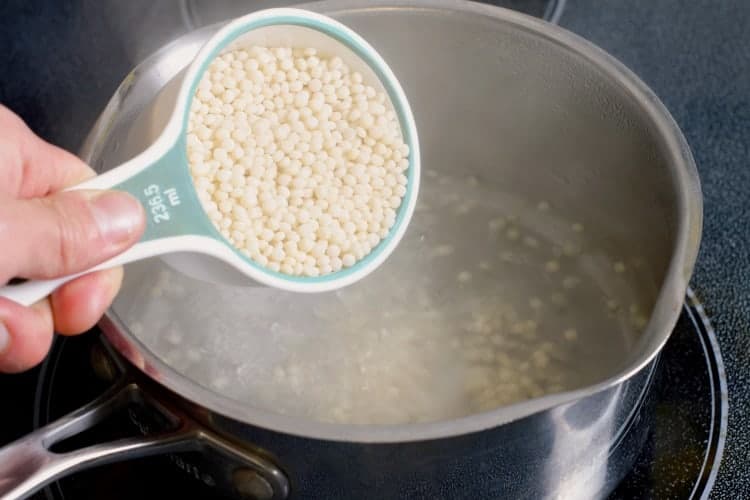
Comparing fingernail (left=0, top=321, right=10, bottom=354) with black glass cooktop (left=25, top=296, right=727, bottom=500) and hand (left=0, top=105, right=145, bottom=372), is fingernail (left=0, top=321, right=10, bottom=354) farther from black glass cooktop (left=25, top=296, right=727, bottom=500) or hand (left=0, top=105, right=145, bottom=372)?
black glass cooktop (left=25, top=296, right=727, bottom=500)

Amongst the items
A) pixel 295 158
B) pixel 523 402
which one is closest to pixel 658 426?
pixel 523 402

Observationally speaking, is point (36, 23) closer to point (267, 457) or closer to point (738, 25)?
point (267, 457)

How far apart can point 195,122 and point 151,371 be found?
9.5 inches

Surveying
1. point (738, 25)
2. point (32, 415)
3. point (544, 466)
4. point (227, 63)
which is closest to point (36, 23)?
→ point (227, 63)

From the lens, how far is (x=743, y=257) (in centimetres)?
88

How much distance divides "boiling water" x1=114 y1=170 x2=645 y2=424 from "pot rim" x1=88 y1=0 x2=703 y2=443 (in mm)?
212

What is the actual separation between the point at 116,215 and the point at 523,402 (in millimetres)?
289

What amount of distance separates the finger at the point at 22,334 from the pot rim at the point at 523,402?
0.14 feet

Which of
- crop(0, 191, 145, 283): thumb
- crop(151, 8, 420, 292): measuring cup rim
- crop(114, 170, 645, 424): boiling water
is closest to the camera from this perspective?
crop(0, 191, 145, 283): thumb

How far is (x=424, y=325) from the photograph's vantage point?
975mm

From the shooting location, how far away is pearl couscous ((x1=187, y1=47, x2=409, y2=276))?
2.40ft

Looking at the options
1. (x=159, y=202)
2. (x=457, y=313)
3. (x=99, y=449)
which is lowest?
(x=457, y=313)

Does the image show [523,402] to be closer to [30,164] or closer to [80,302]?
[80,302]

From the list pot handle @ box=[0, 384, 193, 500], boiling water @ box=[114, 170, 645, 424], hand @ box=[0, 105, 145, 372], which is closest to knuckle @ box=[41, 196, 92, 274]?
hand @ box=[0, 105, 145, 372]
